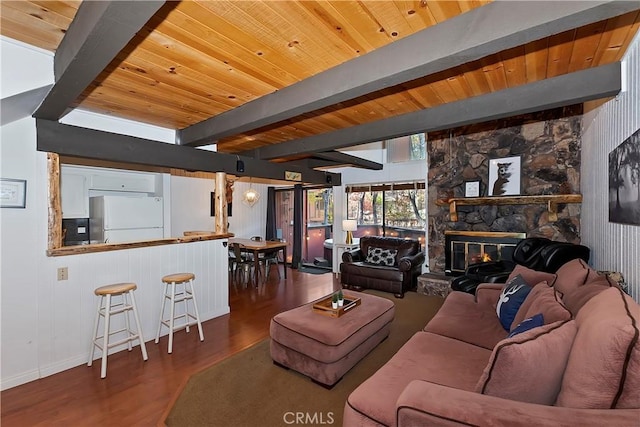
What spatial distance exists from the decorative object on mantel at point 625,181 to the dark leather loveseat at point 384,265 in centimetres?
286

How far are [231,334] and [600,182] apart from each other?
4.30 m

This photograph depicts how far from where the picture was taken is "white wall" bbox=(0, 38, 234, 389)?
2.31 m

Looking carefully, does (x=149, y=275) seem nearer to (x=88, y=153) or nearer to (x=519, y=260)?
(x=88, y=153)

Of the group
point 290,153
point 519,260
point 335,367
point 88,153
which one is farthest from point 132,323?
point 519,260

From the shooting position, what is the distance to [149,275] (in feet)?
10.6

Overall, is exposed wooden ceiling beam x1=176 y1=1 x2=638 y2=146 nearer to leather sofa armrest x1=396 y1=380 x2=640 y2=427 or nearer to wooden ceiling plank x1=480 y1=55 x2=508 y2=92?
wooden ceiling plank x1=480 y1=55 x2=508 y2=92

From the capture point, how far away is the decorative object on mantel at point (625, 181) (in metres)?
1.84

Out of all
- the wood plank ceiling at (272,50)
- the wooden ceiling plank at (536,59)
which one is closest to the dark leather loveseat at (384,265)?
the wood plank ceiling at (272,50)

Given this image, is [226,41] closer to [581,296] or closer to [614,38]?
[614,38]

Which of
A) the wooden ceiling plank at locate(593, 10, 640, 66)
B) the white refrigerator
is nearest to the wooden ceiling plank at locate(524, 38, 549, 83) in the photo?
the wooden ceiling plank at locate(593, 10, 640, 66)

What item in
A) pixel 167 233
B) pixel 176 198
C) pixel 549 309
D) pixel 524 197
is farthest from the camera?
pixel 176 198

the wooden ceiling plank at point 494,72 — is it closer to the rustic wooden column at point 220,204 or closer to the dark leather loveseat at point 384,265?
the dark leather loveseat at point 384,265

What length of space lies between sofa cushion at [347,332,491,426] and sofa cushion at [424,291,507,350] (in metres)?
0.13

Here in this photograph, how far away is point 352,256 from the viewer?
5656 mm
